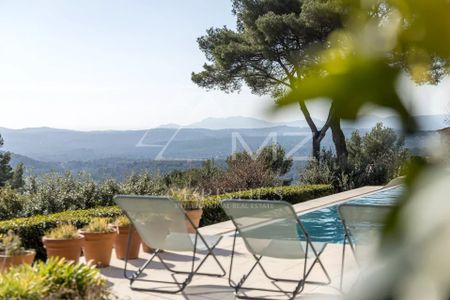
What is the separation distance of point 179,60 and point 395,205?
22559 millimetres

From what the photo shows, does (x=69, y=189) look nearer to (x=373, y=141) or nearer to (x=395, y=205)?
(x=395, y=205)

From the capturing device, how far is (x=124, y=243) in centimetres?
649

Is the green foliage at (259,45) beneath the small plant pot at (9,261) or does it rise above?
above

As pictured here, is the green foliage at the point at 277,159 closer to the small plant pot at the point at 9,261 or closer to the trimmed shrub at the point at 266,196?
the trimmed shrub at the point at 266,196

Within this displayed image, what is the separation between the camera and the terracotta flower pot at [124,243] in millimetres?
6469

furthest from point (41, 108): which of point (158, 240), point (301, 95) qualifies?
point (301, 95)

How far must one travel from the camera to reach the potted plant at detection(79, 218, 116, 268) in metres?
5.98

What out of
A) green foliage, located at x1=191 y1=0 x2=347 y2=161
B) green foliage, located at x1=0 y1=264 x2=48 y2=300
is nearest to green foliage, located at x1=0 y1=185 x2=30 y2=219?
green foliage, located at x1=0 y1=264 x2=48 y2=300

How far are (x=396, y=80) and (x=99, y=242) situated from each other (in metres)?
→ 5.82

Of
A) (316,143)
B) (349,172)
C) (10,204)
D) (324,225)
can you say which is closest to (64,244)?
(10,204)

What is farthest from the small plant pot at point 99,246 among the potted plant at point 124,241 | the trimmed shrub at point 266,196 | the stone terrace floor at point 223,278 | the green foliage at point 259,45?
the green foliage at point 259,45

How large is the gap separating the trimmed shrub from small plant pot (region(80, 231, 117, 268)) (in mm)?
3639

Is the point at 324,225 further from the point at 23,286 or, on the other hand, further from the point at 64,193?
the point at 23,286

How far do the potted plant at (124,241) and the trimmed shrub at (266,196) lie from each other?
3.17m
